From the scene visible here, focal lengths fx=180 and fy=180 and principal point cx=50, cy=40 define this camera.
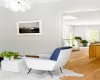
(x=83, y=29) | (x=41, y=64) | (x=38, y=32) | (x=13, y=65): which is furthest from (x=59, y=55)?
(x=83, y=29)

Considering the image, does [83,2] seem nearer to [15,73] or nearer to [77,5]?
[77,5]

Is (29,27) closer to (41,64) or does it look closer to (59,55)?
(41,64)

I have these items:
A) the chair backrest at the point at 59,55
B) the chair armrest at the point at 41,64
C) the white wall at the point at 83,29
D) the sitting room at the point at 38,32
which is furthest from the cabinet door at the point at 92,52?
the white wall at the point at 83,29

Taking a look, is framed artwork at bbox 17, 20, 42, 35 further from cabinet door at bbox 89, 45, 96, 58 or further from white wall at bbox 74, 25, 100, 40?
white wall at bbox 74, 25, 100, 40

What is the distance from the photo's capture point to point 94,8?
7.26 metres

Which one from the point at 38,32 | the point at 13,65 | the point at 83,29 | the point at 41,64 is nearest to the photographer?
the point at 41,64

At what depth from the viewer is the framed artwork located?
8188 millimetres

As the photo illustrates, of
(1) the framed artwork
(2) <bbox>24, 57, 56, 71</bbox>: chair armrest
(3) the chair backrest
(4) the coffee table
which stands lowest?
(4) the coffee table

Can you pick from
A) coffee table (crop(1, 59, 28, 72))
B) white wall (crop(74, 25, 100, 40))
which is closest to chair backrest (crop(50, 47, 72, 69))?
coffee table (crop(1, 59, 28, 72))

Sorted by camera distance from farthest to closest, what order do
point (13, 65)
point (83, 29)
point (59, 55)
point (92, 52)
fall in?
point (83, 29)
point (92, 52)
point (13, 65)
point (59, 55)

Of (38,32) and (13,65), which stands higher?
(38,32)

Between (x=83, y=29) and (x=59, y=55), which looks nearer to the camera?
(x=59, y=55)

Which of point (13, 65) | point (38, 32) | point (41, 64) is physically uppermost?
point (38, 32)

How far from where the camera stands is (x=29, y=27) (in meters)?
8.45
